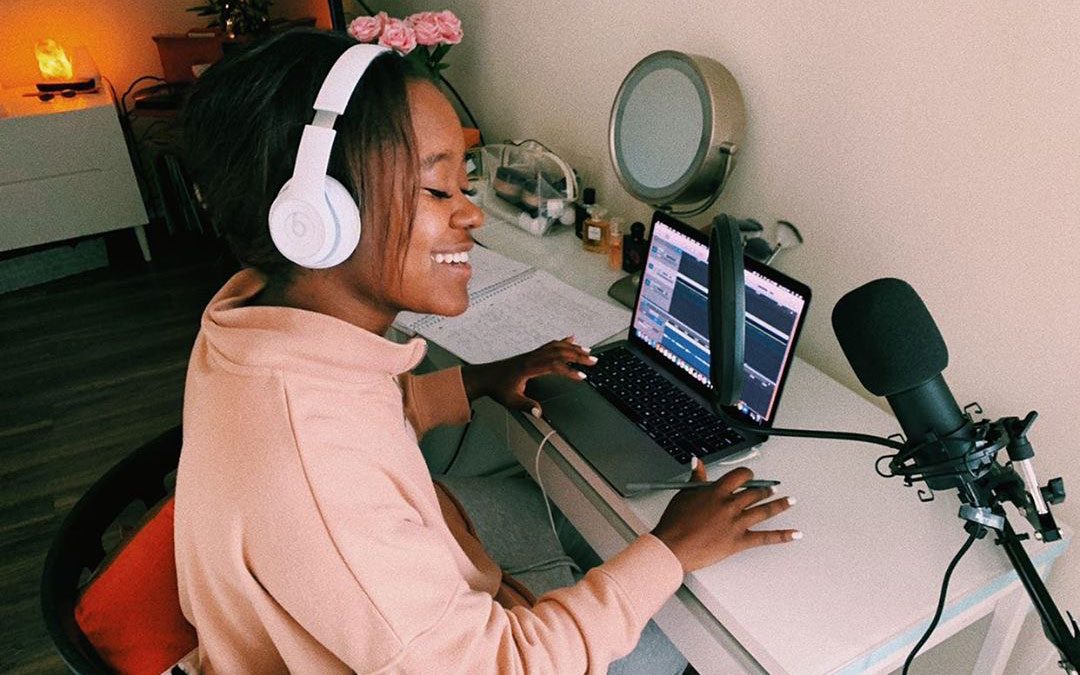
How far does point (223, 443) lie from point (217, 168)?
0.86ft

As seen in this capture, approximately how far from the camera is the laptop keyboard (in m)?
1.01

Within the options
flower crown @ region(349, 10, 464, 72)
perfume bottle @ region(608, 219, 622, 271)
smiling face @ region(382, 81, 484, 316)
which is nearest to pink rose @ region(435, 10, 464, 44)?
flower crown @ region(349, 10, 464, 72)

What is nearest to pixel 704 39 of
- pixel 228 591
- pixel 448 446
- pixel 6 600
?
pixel 448 446

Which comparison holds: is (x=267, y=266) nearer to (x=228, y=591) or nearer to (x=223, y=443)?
(x=223, y=443)

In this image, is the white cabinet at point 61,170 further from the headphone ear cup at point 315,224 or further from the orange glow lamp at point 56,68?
the headphone ear cup at point 315,224

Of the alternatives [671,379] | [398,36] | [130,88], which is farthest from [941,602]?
[130,88]

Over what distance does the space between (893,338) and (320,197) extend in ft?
1.74

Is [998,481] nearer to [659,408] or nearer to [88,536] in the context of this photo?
[659,408]

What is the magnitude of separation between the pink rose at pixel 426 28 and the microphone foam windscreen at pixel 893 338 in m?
1.40

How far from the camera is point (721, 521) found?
2.76 ft

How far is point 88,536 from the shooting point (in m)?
0.82

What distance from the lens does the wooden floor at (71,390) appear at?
1774 mm

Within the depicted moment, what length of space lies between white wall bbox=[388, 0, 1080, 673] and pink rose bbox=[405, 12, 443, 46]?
616 mm

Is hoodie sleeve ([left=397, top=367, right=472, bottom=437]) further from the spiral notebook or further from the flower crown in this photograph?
the flower crown
